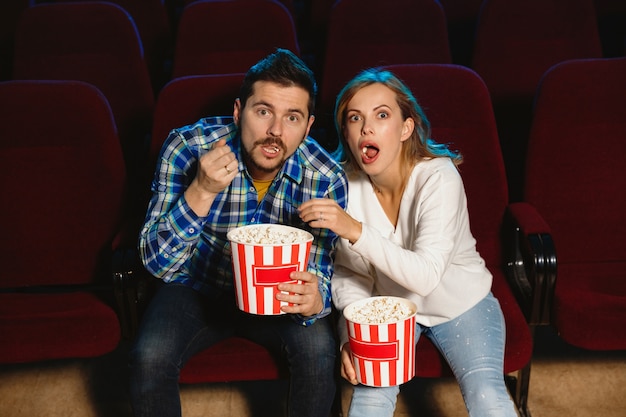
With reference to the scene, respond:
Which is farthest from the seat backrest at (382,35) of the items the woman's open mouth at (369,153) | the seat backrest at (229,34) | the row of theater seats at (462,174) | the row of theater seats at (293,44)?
the woman's open mouth at (369,153)

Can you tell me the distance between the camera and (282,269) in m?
1.09

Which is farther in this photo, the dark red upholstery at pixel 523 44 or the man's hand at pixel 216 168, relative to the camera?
the dark red upholstery at pixel 523 44

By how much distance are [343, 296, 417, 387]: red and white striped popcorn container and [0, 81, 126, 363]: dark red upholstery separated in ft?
2.11

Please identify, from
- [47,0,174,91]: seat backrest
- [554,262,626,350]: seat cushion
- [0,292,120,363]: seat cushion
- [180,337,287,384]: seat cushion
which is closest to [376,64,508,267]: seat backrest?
[554,262,626,350]: seat cushion

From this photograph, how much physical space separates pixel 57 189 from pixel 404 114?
776mm

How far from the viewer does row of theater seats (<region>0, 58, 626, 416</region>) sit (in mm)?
1566

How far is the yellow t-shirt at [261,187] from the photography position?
140 centimetres

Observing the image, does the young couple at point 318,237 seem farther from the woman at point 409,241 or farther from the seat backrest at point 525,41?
the seat backrest at point 525,41

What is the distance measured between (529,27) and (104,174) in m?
1.33

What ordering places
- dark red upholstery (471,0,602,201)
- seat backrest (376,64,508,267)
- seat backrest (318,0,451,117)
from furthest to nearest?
dark red upholstery (471,0,602,201) < seat backrest (318,0,451,117) < seat backrest (376,64,508,267)

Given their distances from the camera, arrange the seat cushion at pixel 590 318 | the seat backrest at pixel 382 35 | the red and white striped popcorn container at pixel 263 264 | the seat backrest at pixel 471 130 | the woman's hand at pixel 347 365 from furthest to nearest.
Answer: the seat backrest at pixel 382 35
the seat backrest at pixel 471 130
the seat cushion at pixel 590 318
the woman's hand at pixel 347 365
the red and white striped popcorn container at pixel 263 264

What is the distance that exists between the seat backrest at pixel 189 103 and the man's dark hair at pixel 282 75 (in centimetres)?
25

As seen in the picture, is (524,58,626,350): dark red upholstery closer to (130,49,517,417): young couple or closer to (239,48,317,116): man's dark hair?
(130,49,517,417): young couple

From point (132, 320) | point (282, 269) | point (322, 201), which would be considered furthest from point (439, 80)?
point (132, 320)
